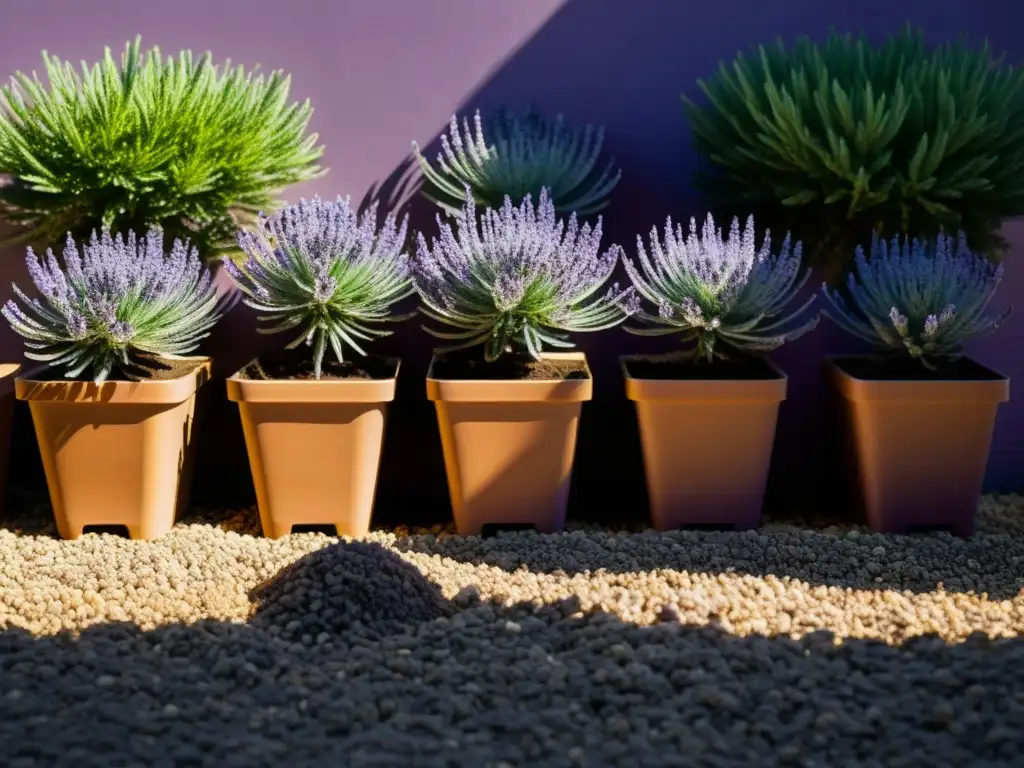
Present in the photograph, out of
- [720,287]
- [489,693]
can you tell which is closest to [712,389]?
[720,287]

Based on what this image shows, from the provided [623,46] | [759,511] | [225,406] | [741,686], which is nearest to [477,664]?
[741,686]

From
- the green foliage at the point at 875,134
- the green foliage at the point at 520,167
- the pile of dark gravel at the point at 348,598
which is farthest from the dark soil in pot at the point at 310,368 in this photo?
the green foliage at the point at 875,134

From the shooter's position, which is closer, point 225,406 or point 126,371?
point 126,371

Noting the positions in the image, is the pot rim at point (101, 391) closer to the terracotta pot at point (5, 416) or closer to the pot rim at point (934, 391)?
the terracotta pot at point (5, 416)

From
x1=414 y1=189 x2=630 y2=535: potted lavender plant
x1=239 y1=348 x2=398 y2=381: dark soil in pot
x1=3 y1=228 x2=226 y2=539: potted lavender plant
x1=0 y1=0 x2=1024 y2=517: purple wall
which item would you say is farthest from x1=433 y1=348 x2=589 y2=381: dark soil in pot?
x1=3 y1=228 x2=226 y2=539: potted lavender plant

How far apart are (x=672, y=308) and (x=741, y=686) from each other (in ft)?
4.46

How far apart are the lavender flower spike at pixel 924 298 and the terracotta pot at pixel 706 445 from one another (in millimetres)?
331

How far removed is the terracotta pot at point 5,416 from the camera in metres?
3.18

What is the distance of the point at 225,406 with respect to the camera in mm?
3496

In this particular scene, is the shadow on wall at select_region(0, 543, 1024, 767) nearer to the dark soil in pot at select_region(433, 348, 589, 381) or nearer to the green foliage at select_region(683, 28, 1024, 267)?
the dark soil in pot at select_region(433, 348, 589, 381)

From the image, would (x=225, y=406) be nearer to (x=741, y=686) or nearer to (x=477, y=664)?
(x=477, y=664)

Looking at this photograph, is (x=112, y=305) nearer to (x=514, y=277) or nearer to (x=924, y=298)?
(x=514, y=277)

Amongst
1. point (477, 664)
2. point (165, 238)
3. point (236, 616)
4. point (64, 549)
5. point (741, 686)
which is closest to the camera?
point (741, 686)

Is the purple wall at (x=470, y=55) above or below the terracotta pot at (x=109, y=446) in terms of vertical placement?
above
